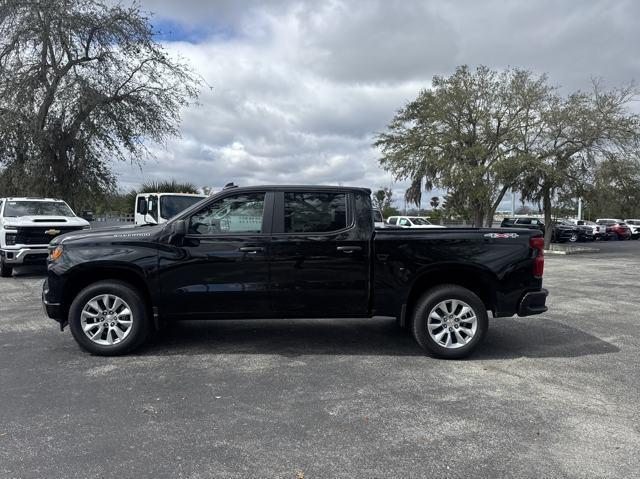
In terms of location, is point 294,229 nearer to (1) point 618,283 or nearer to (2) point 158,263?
(2) point 158,263

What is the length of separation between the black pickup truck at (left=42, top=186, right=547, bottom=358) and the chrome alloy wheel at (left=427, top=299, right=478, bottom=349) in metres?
0.01

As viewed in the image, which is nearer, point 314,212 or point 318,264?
point 318,264

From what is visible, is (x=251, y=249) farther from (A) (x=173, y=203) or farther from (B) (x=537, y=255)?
(A) (x=173, y=203)

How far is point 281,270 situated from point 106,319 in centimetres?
201

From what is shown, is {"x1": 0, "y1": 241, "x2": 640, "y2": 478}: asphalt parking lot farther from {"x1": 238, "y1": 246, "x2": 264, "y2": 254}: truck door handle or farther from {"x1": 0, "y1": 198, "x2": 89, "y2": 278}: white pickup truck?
{"x1": 0, "y1": 198, "x2": 89, "y2": 278}: white pickup truck

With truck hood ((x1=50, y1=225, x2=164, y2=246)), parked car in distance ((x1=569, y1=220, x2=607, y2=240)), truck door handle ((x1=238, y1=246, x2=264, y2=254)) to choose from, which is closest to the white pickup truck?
truck hood ((x1=50, y1=225, x2=164, y2=246))

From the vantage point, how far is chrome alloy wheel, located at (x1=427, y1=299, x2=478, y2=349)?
18.2 feet

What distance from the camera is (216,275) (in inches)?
216

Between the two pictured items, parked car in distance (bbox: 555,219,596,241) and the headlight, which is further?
parked car in distance (bbox: 555,219,596,241)

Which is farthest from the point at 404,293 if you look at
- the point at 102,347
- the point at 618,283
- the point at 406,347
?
the point at 618,283

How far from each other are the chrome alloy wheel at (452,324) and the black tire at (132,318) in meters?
3.18

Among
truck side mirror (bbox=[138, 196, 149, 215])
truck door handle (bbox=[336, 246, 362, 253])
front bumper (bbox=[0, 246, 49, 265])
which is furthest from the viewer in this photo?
truck side mirror (bbox=[138, 196, 149, 215])

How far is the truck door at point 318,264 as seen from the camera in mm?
5504

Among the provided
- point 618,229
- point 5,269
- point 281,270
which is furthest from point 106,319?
point 618,229
